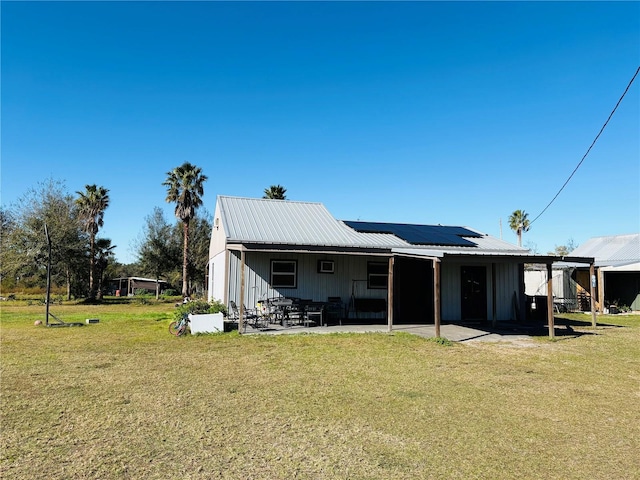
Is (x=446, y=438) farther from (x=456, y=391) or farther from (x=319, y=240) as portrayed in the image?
(x=319, y=240)

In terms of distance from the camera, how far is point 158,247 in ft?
120

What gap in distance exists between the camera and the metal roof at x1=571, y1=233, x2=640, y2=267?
22084 mm

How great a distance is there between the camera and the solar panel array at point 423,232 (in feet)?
51.6

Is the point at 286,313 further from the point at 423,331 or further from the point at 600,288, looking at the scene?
the point at 600,288

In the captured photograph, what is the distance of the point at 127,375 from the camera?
6.95 meters

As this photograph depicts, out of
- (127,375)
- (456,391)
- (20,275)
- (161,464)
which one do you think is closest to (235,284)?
(127,375)

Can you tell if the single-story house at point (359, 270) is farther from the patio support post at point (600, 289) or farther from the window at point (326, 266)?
the patio support post at point (600, 289)

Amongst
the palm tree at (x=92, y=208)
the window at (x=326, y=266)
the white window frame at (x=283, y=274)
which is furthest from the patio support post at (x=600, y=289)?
the palm tree at (x=92, y=208)

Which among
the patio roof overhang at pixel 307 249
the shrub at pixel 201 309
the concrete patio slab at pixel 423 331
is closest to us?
the concrete patio slab at pixel 423 331

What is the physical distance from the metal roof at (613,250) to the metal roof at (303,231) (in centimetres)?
943

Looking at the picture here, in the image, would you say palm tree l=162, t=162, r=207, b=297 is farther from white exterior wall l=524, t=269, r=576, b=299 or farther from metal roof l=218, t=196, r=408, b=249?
white exterior wall l=524, t=269, r=576, b=299

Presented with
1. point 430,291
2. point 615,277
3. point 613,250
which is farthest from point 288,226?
point 613,250

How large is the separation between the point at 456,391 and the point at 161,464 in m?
4.29

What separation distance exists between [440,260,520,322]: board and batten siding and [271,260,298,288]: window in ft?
18.0
